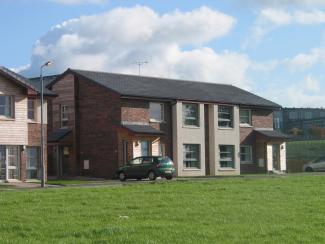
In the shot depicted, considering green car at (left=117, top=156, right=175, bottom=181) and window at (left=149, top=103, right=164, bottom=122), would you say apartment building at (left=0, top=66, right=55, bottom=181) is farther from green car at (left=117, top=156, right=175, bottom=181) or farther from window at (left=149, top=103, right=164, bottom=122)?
window at (left=149, top=103, right=164, bottom=122)

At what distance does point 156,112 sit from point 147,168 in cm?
725

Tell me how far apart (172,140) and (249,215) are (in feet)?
105

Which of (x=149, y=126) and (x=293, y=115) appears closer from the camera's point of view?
(x=149, y=126)

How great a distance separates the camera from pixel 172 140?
1869 inches

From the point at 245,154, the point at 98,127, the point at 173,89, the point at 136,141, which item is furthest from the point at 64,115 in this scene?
the point at 245,154

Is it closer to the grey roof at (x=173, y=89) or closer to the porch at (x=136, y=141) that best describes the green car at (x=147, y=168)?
the porch at (x=136, y=141)

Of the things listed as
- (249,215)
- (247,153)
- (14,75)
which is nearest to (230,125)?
(247,153)

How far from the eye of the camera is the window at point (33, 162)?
39.2 meters

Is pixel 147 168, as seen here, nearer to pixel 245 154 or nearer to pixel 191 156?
pixel 191 156

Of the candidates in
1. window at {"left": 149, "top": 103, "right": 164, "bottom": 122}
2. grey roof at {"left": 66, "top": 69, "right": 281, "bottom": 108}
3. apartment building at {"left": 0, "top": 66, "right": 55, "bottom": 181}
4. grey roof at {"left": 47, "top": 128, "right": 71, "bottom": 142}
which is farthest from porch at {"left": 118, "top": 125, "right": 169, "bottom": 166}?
apartment building at {"left": 0, "top": 66, "right": 55, "bottom": 181}

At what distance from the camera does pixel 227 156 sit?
51.5 metres

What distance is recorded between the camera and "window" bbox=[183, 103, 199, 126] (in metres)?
48.4

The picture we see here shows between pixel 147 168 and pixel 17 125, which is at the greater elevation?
pixel 17 125

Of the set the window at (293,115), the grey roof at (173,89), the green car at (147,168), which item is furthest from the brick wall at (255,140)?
the window at (293,115)
